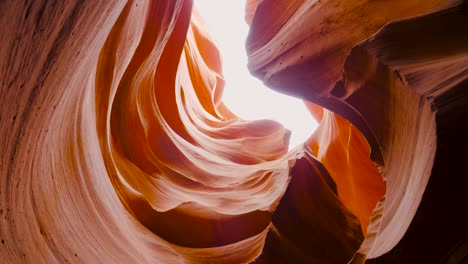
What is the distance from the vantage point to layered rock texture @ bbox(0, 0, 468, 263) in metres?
1.54

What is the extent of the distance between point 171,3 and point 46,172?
5.50 feet

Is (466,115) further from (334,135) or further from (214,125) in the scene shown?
(214,125)

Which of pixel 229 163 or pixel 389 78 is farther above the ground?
pixel 389 78

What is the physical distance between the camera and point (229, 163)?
502 cm

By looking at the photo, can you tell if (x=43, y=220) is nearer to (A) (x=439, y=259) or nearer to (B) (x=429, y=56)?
(A) (x=439, y=259)

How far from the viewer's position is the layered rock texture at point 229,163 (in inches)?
60.4

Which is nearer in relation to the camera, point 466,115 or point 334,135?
point 466,115

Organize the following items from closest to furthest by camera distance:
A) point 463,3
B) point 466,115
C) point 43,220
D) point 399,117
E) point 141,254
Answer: point 466,115
point 463,3
point 399,117
point 43,220
point 141,254

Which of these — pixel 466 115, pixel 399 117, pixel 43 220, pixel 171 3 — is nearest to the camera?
pixel 466 115

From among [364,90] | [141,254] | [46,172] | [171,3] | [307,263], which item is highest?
[171,3]

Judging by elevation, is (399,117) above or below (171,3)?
below

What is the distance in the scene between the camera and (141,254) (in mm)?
2762

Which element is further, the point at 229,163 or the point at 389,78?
the point at 229,163

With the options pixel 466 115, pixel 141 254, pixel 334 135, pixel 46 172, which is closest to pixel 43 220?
pixel 46 172
